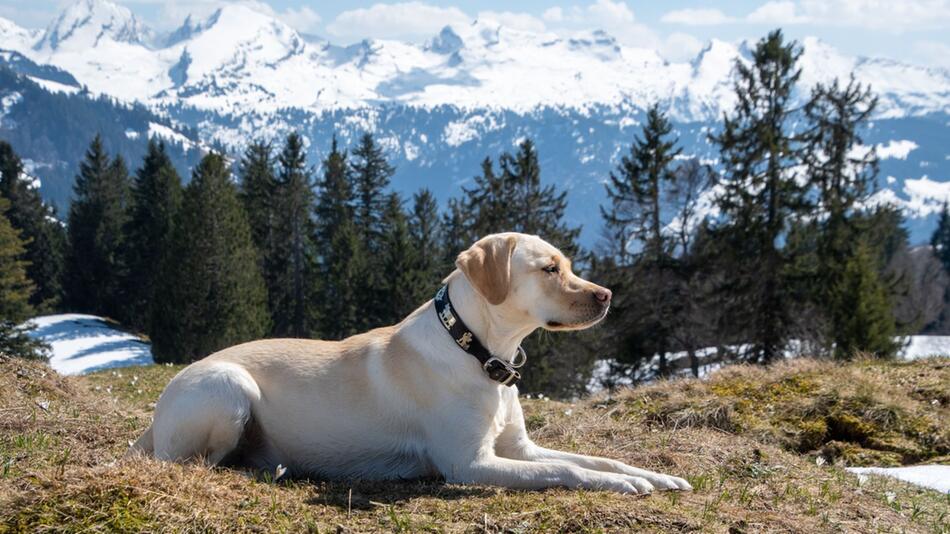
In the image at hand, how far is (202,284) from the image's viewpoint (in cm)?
5175

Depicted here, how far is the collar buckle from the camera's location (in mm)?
6293

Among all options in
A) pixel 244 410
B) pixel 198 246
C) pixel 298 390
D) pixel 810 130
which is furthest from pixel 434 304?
pixel 198 246

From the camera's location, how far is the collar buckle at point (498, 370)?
629cm

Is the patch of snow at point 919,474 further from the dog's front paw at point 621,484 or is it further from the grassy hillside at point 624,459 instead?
the dog's front paw at point 621,484

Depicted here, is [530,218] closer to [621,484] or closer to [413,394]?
[413,394]

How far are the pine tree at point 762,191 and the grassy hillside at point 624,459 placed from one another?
27.8 metres

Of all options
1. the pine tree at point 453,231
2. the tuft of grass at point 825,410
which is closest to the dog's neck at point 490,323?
the tuft of grass at point 825,410

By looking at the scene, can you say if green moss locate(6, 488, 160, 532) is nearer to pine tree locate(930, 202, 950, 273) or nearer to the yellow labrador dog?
the yellow labrador dog

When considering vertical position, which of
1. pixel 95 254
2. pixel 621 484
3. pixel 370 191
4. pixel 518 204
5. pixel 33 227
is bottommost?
pixel 621 484

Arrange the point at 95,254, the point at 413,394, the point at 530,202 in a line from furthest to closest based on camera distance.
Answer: the point at 95,254, the point at 530,202, the point at 413,394

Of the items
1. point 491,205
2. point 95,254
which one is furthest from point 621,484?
point 95,254

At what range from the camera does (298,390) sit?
6.70 metres

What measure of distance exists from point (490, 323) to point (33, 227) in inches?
3411

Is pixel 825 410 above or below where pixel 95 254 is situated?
below
